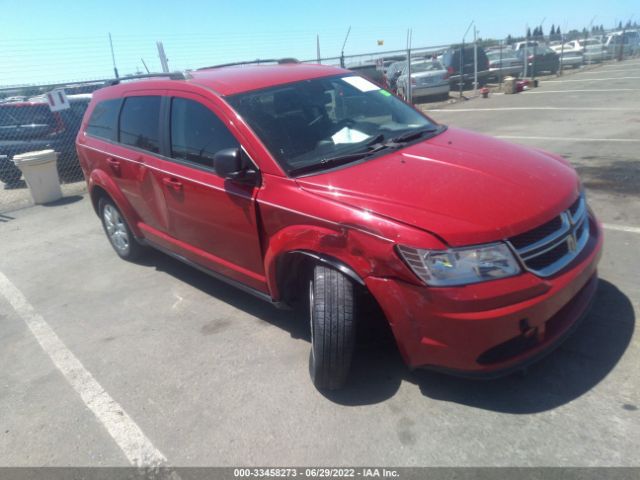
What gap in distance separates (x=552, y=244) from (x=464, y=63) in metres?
18.8

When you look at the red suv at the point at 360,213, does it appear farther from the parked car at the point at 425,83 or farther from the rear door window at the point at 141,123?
the parked car at the point at 425,83

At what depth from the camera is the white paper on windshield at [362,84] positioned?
4134 millimetres

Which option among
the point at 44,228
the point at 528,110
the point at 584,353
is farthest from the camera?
the point at 528,110

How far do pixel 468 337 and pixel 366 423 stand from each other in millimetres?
757

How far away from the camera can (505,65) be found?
2094 centimetres

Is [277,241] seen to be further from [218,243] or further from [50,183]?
[50,183]

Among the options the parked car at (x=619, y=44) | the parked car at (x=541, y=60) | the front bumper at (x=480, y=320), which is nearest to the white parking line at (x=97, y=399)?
the front bumper at (x=480, y=320)

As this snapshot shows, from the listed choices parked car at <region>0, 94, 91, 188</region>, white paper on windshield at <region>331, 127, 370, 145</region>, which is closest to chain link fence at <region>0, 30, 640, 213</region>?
parked car at <region>0, 94, 91, 188</region>

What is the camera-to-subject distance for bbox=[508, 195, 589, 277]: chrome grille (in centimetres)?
256

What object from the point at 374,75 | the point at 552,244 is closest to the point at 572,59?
the point at 374,75

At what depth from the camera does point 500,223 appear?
2523 millimetres

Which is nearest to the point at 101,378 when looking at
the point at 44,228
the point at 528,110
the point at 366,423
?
the point at 366,423

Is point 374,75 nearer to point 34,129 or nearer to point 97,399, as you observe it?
point 34,129

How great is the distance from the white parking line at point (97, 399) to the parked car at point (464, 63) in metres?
18.1
